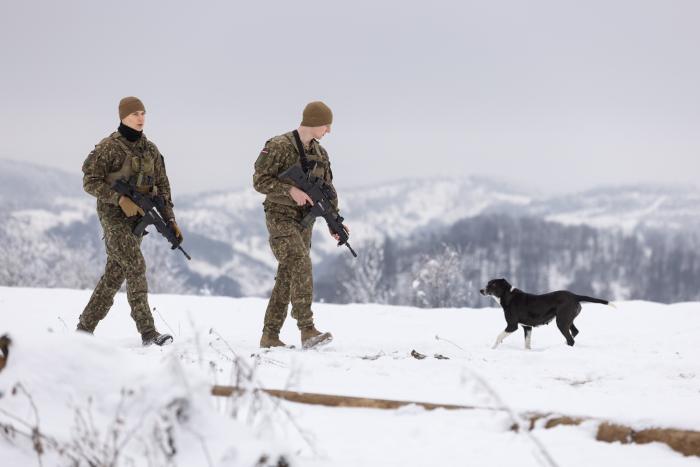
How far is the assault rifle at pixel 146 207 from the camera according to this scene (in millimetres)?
6898

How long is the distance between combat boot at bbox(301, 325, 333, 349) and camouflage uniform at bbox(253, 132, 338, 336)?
0.21ft

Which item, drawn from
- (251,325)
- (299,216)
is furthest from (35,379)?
(251,325)

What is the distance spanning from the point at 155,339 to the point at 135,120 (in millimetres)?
2245

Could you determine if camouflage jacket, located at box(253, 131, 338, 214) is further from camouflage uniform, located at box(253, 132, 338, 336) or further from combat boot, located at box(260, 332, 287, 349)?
combat boot, located at box(260, 332, 287, 349)

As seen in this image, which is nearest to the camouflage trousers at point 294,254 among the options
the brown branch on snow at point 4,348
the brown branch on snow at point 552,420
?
the brown branch on snow at point 552,420

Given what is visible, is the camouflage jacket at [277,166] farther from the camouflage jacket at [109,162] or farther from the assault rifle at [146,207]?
the camouflage jacket at [109,162]

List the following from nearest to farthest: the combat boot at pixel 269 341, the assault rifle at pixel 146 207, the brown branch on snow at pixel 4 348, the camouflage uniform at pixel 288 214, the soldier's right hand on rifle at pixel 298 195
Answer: the brown branch on snow at pixel 4 348
the soldier's right hand on rifle at pixel 298 195
the camouflage uniform at pixel 288 214
the assault rifle at pixel 146 207
the combat boot at pixel 269 341

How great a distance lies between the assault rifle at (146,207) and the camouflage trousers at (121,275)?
5.6 inches

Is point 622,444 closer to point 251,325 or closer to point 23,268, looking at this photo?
point 251,325

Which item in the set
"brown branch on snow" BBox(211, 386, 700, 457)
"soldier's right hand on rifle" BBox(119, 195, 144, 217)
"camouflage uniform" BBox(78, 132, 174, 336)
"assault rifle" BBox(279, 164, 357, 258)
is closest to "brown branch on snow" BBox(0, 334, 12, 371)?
"brown branch on snow" BBox(211, 386, 700, 457)

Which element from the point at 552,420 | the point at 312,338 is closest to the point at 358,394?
the point at 552,420

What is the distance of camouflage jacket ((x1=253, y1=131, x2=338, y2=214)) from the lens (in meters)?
6.75

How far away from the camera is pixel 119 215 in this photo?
22.8ft

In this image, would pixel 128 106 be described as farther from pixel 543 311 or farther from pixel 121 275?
pixel 543 311
